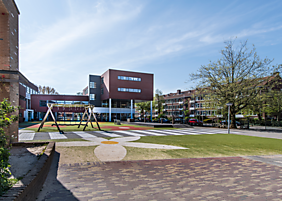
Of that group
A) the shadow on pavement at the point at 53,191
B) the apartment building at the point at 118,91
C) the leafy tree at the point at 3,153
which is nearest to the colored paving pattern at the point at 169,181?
the shadow on pavement at the point at 53,191

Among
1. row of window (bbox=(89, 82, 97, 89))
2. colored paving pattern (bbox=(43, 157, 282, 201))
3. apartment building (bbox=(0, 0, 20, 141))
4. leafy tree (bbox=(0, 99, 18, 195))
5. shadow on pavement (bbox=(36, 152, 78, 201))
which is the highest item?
row of window (bbox=(89, 82, 97, 89))

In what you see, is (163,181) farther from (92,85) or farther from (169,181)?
(92,85)

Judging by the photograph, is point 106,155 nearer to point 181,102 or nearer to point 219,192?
point 219,192

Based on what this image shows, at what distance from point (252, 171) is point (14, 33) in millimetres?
11511

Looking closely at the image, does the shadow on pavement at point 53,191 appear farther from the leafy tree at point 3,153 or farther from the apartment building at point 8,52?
the apartment building at point 8,52

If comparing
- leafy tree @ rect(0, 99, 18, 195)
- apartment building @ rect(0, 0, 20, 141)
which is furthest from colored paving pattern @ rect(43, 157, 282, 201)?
apartment building @ rect(0, 0, 20, 141)

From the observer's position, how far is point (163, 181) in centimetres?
521

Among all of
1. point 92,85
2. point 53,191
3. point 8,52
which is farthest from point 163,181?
point 92,85

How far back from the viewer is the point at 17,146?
26.0ft

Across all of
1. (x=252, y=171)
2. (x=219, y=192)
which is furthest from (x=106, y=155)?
(x=252, y=171)

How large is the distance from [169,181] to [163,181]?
17cm

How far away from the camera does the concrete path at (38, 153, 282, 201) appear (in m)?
4.31

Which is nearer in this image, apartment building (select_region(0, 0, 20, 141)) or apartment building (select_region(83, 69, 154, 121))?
apartment building (select_region(0, 0, 20, 141))

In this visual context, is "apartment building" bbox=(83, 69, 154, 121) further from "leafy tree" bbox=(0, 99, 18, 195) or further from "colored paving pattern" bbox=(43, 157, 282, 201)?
"leafy tree" bbox=(0, 99, 18, 195)
